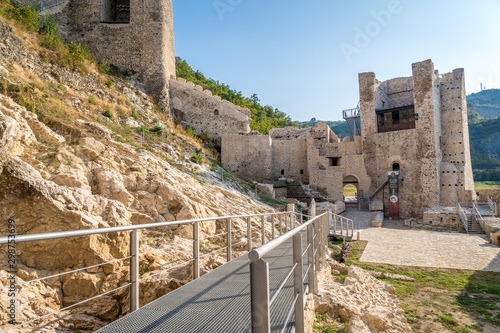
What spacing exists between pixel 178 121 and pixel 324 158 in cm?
1226

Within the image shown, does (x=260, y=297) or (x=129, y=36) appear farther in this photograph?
(x=129, y=36)

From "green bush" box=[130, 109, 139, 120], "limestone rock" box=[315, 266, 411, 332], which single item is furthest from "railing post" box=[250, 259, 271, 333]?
"green bush" box=[130, 109, 139, 120]

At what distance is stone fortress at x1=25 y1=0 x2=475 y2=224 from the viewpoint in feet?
59.3

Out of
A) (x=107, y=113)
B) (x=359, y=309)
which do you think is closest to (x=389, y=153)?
(x=107, y=113)

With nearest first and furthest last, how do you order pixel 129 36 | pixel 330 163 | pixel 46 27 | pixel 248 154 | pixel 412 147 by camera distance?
pixel 46 27 < pixel 129 36 < pixel 248 154 < pixel 412 147 < pixel 330 163

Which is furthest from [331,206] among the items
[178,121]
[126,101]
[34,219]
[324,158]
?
[34,219]

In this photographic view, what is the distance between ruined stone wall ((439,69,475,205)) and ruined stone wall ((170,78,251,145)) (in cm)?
1666

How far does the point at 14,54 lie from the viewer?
32.3 ft

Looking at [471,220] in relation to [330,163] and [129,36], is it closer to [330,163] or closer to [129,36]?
[330,163]

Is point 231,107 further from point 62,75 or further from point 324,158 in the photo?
point 62,75

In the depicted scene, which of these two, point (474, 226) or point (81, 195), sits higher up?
point (81, 195)

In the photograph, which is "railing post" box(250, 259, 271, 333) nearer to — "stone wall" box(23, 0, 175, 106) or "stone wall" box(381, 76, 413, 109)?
"stone wall" box(23, 0, 175, 106)

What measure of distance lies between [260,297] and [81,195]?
4.93 m

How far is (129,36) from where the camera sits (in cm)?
1811
